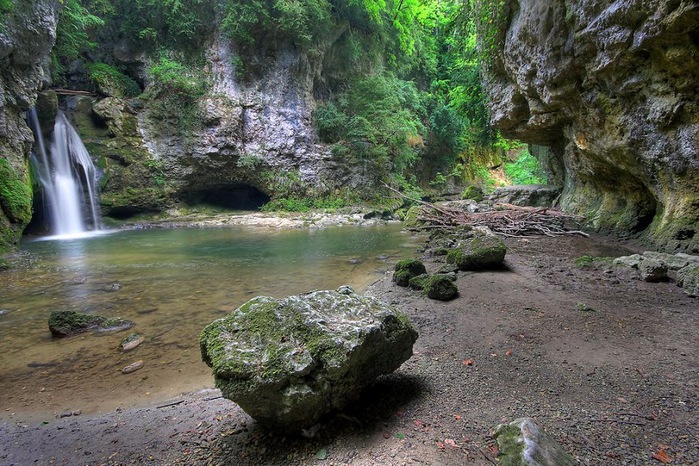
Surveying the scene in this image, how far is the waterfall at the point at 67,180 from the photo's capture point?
45.6 ft

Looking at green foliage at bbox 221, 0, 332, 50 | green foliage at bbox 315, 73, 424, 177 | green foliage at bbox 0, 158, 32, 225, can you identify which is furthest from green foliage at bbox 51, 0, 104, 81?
green foliage at bbox 315, 73, 424, 177

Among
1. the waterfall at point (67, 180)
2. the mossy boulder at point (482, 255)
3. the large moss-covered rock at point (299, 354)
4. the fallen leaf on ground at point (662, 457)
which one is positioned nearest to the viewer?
the fallen leaf on ground at point (662, 457)

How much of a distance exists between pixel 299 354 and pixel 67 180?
17630 mm

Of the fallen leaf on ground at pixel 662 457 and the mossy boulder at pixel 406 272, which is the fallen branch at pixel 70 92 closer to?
the mossy boulder at pixel 406 272

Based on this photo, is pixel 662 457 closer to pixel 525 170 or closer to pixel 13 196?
pixel 13 196

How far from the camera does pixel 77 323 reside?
420 centimetres

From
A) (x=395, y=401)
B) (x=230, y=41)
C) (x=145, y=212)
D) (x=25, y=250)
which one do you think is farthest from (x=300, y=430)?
(x=230, y=41)

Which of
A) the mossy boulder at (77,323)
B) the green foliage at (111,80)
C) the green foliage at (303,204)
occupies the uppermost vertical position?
the green foliage at (111,80)

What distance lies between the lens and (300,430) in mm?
2018

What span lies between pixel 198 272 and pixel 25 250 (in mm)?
6888

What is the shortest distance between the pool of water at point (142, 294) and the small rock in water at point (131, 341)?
72 mm

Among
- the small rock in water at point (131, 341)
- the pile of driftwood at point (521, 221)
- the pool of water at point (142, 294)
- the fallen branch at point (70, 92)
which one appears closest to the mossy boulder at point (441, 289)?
the pool of water at point (142, 294)

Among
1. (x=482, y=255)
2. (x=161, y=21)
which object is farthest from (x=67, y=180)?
(x=482, y=255)

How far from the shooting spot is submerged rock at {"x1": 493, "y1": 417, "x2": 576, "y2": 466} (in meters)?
1.51
